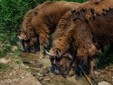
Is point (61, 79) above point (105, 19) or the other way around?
the other way around

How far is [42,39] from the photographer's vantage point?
35.5 ft

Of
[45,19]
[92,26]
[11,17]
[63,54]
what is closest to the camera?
[92,26]

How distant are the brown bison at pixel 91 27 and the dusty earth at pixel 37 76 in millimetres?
587

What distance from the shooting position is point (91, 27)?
362 inches

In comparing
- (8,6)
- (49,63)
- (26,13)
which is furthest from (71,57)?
(8,6)

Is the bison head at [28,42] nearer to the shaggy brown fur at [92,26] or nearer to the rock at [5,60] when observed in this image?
the rock at [5,60]

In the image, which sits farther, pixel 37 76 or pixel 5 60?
pixel 5 60

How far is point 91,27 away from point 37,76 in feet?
6.52

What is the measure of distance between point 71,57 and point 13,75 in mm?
1652

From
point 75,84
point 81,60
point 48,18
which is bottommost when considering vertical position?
point 75,84

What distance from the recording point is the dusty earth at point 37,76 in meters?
9.24

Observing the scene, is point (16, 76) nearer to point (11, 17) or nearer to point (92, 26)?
point (92, 26)

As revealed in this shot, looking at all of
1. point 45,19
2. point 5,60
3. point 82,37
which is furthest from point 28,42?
point 82,37

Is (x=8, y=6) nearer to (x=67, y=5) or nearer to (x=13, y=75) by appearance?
(x=67, y=5)
